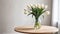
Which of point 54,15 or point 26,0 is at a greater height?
point 26,0

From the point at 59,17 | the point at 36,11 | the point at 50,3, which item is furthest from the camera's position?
the point at 50,3

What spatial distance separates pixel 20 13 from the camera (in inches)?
134

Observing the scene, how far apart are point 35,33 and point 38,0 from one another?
1264 millimetres

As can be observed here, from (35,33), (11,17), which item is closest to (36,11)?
(35,33)

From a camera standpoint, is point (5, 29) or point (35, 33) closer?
point (35, 33)

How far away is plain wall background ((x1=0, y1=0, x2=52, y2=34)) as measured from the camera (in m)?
3.38

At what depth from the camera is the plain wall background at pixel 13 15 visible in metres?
3.38

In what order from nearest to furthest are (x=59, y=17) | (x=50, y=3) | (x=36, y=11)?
(x=36, y=11), (x=59, y=17), (x=50, y=3)

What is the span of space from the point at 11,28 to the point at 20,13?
1.57 ft

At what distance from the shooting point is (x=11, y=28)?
346 cm

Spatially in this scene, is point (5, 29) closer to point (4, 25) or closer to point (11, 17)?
point (4, 25)

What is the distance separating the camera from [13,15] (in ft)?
11.2

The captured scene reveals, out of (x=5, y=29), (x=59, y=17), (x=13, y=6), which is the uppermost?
(x=13, y=6)

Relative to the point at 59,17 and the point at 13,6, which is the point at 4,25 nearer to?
the point at 13,6
